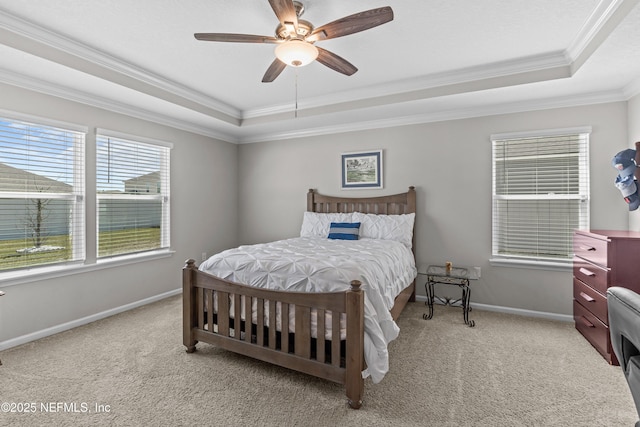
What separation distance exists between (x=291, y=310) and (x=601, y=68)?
333 cm

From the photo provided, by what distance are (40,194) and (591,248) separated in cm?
512

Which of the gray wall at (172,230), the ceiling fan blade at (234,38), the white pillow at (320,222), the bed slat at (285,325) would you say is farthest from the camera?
the white pillow at (320,222)

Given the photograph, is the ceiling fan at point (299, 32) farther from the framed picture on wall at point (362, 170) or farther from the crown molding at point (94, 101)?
the framed picture on wall at point (362, 170)

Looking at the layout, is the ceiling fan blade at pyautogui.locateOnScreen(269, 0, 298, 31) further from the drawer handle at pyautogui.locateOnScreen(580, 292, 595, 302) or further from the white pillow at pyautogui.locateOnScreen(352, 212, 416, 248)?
the drawer handle at pyautogui.locateOnScreen(580, 292, 595, 302)

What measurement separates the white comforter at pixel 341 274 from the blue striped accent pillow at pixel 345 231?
71cm

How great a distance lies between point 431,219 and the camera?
3.99 metres

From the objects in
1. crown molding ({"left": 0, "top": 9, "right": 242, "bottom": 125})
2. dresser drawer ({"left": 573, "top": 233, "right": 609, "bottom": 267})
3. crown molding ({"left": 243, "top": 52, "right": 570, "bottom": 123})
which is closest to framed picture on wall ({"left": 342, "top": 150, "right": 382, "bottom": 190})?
crown molding ({"left": 243, "top": 52, "right": 570, "bottom": 123})

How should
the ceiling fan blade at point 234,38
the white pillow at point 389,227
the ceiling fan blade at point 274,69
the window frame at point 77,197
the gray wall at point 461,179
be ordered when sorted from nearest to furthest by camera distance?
the ceiling fan blade at point 234,38
the ceiling fan blade at point 274,69
the window frame at point 77,197
the gray wall at point 461,179
the white pillow at point 389,227

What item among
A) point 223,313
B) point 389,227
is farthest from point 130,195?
point 389,227

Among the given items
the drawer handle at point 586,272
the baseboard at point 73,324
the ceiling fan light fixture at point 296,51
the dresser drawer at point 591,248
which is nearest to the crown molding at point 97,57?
the ceiling fan light fixture at point 296,51

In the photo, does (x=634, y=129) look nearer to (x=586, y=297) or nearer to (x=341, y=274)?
(x=586, y=297)

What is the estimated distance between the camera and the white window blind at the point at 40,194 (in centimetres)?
274

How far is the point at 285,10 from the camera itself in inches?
71.6

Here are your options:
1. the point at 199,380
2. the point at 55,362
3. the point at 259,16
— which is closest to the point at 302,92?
the point at 259,16
